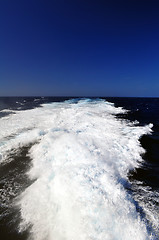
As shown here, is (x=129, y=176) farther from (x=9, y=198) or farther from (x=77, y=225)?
(x=9, y=198)

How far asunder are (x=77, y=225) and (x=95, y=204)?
524 mm

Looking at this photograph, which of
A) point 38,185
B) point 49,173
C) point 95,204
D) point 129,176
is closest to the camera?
point 95,204

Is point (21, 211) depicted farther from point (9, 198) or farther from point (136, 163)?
point (136, 163)

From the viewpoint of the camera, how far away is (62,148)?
463 centimetres

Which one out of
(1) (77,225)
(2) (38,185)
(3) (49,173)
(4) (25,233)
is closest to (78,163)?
(3) (49,173)

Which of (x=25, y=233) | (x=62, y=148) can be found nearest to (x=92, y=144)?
(x=62, y=148)

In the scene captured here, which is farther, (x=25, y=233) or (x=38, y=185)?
(x=38, y=185)

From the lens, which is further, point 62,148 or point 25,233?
point 62,148

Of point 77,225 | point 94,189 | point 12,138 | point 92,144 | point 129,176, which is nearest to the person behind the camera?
point 77,225

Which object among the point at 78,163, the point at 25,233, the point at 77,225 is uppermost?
the point at 78,163

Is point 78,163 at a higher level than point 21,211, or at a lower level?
higher

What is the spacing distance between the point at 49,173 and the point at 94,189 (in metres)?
1.45

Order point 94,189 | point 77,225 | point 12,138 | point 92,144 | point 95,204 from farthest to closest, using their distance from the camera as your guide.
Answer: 1. point 12,138
2. point 92,144
3. point 94,189
4. point 95,204
5. point 77,225

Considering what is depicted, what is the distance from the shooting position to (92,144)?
17.2 feet
